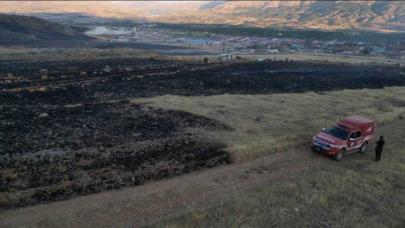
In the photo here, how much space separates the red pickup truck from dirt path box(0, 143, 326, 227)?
65.9 inches

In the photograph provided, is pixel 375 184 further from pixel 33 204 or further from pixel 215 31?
pixel 215 31

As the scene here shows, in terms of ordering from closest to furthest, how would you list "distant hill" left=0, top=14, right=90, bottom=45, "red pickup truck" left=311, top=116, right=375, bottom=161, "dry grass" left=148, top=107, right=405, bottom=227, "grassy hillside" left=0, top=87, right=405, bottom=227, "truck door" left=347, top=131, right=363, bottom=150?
"dry grass" left=148, top=107, right=405, bottom=227 → "grassy hillside" left=0, top=87, right=405, bottom=227 → "red pickup truck" left=311, top=116, right=375, bottom=161 → "truck door" left=347, top=131, right=363, bottom=150 → "distant hill" left=0, top=14, right=90, bottom=45

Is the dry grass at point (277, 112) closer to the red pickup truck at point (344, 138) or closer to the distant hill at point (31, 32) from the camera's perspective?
the red pickup truck at point (344, 138)

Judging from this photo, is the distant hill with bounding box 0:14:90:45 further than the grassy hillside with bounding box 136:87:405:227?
Yes

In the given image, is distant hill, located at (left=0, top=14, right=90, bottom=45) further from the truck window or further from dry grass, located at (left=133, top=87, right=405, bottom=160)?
the truck window

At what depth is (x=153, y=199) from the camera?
1906 cm

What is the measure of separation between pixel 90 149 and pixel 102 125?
226 inches

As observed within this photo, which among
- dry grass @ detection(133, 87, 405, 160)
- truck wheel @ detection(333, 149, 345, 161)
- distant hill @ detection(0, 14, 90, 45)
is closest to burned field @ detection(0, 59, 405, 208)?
dry grass @ detection(133, 87, 405, 160)

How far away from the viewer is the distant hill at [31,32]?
10819 cm

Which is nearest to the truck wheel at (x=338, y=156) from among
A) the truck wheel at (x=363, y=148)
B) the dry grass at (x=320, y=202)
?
the dry grass at (x=320, y=202)

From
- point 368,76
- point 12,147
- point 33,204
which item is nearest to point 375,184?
point 33,204

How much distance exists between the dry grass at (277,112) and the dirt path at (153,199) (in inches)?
95.6

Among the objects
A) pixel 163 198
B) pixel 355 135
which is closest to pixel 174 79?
pixel 355 135

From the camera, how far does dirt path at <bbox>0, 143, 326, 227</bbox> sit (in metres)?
16.8
